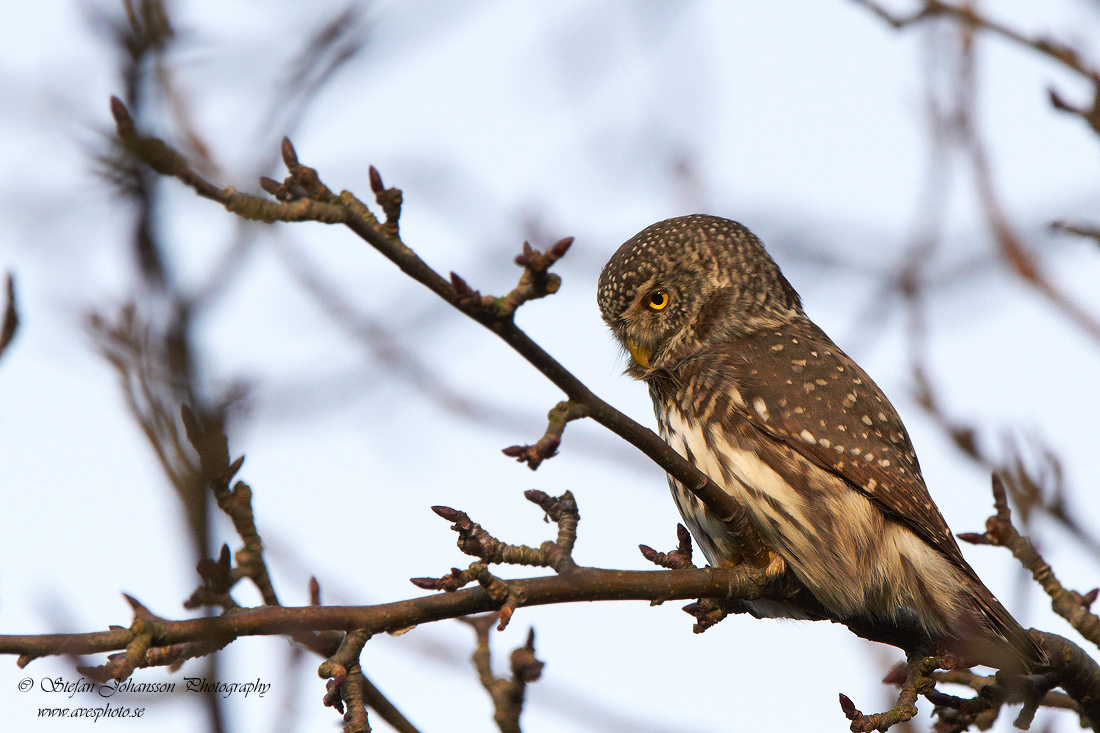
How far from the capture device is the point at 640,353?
202 inches

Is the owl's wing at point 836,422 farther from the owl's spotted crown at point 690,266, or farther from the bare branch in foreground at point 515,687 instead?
the bare branch in foreground at point 515,687

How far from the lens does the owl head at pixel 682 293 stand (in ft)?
16.4

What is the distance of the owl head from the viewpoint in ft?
16.4

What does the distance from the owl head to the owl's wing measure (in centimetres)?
28

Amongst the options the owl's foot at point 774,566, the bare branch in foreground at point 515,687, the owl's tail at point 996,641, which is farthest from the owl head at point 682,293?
the bare branch in foreground at point 515,687

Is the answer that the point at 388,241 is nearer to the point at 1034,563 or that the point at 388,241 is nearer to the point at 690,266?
the point at 1034,563

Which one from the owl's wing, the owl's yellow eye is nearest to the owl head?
the owl's yellow eye

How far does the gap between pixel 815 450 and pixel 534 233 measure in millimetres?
2052

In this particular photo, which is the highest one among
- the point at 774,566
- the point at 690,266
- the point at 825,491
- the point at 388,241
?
the point at 690,266

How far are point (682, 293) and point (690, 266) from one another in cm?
18

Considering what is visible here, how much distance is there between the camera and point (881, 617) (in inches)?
168

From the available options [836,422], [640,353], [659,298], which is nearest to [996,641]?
[836,422]

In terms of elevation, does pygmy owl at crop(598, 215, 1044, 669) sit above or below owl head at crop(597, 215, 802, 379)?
below

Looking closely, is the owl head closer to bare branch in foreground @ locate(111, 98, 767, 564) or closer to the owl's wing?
the owl's wing
